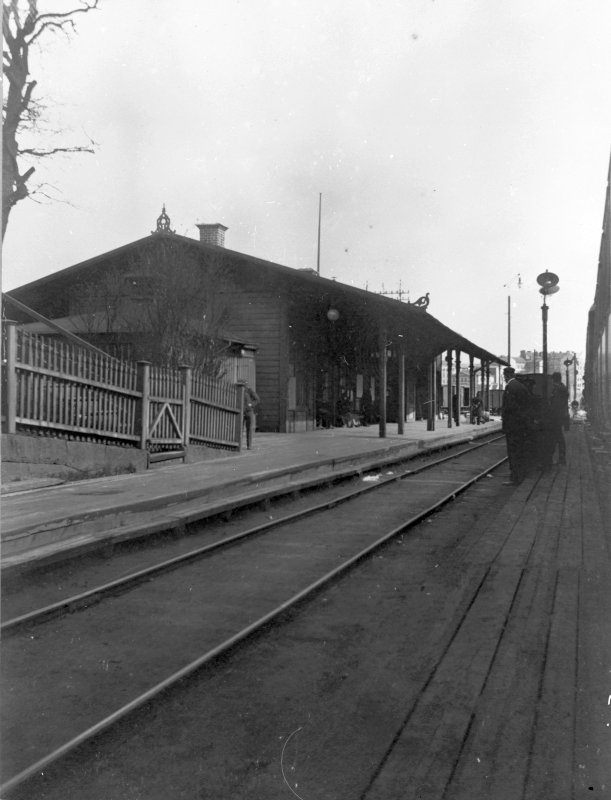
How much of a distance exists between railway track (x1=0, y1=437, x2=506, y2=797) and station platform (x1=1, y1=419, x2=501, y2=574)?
2.14ft

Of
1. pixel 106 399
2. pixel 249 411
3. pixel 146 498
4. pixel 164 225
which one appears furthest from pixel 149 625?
pixel 164 225

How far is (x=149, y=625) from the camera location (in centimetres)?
420

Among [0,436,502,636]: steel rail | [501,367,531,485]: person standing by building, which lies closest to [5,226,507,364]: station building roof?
[501,367,531,485]: person standing by building

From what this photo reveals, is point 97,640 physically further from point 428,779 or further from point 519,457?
point 519,457

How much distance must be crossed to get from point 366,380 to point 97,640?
27.8 meters

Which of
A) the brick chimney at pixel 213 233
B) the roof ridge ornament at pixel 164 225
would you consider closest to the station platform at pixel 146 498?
the roof ridge ornament at pixel 164 225

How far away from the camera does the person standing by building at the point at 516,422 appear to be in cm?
1118

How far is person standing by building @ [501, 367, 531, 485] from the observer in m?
11.2

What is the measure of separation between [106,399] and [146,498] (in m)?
3.44

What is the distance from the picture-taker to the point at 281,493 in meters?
9.50

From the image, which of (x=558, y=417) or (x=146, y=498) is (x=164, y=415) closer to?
(x=146, y=498)

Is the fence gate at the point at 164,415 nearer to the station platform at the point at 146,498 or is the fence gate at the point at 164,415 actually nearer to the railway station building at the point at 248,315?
the station platform at the point at 146,498

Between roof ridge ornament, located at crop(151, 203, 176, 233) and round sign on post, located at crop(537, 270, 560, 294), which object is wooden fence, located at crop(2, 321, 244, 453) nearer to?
roof ridge ornament, located at crop(151, 203, 176, 233)

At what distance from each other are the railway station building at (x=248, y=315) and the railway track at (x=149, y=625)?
10.5 meters
